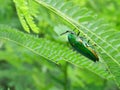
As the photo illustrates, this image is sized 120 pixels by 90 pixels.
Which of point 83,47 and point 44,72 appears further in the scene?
point 44,72

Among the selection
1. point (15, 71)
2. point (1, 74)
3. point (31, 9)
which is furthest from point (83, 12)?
point (1, 74)

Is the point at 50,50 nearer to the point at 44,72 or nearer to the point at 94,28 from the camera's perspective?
the point at 94,28

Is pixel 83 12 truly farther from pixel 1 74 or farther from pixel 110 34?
pixel 1 74

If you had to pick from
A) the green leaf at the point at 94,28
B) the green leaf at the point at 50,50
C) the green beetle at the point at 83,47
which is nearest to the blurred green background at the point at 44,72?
the green leaf at the point at 50,50

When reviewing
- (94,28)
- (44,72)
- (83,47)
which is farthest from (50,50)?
(44,72)

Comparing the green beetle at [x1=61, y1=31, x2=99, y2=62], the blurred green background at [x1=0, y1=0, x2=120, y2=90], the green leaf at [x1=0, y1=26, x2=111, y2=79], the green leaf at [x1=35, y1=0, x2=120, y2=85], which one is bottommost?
the blurred green background at [x1=0, y1=0, x2=120, y2=90]

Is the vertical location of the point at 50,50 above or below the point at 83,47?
below

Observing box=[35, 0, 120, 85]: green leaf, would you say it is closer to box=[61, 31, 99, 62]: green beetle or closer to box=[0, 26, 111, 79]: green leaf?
box=[61, 31, 99, 62]: green beetle

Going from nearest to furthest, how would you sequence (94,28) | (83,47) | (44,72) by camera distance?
(94,28), (83,47), (44,72)

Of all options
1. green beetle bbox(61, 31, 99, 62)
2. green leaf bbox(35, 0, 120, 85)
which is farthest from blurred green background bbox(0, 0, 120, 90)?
green leaf bbox(35, 0, 120, 85)

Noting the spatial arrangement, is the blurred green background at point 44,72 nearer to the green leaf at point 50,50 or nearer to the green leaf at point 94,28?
the green leaf at point 50,50

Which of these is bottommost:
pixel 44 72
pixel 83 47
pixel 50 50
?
pixel 44 72
